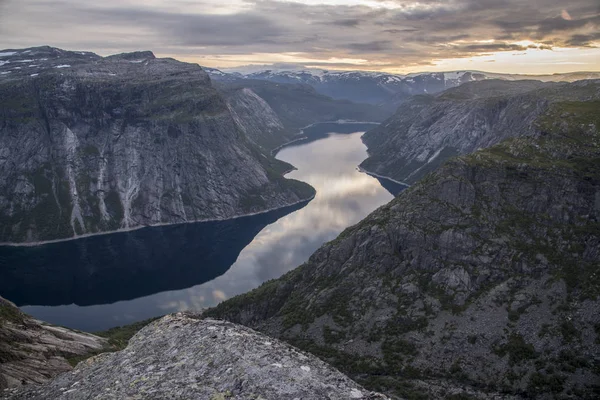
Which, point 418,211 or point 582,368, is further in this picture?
point 418,211

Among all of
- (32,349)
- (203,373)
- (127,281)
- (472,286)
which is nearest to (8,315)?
(32,349)

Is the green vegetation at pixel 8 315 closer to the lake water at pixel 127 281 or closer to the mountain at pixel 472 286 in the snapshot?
the mountain at pixel 472 286

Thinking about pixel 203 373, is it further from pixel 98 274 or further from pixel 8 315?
pixel 98 274

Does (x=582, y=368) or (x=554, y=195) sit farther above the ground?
(x=554, y=195)

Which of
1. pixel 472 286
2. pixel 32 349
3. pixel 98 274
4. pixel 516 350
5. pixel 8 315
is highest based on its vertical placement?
pixel 32 349

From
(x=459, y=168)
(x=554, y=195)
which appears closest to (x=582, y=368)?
(x=554, y=195)

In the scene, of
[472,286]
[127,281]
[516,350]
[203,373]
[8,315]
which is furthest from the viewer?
[127,281]

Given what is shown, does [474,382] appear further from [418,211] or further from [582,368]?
[418,211]

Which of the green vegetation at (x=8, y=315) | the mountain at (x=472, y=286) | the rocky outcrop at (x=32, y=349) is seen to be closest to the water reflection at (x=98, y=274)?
the mountain at (x=472, y=286)
